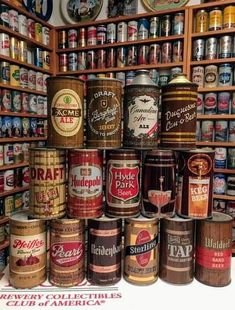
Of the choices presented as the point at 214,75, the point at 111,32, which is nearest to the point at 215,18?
the point at 214,75

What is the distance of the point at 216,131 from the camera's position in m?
2.09

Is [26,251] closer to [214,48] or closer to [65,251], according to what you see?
[65,251]

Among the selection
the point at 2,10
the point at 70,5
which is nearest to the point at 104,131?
the point at 2,10

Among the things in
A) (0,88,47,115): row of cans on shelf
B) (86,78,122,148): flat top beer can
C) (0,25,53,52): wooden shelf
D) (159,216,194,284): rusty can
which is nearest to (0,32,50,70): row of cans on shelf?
(0,25,53,52): wooden shelf

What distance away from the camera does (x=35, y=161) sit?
2.89 feet

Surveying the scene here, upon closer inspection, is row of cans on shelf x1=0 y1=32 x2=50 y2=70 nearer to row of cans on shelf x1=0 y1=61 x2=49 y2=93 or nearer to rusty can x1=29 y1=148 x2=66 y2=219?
row of cans on shelf x1=0 y1=61 x2=49 y2=93

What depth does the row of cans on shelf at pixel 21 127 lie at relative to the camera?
6.62 ft

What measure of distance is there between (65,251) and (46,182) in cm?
23

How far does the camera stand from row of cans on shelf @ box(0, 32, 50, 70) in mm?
1978

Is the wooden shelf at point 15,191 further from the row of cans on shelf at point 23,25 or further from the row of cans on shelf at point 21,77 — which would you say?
the row of cans on shelf at point 23,25

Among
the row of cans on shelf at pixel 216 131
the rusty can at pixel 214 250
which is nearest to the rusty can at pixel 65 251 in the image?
the rusty can at pixel 214 250

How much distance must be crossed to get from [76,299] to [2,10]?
6.41 feet

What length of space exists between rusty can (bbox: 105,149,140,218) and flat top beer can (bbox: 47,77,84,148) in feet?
0.46

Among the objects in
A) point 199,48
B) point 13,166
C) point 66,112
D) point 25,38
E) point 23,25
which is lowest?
point 13,166
